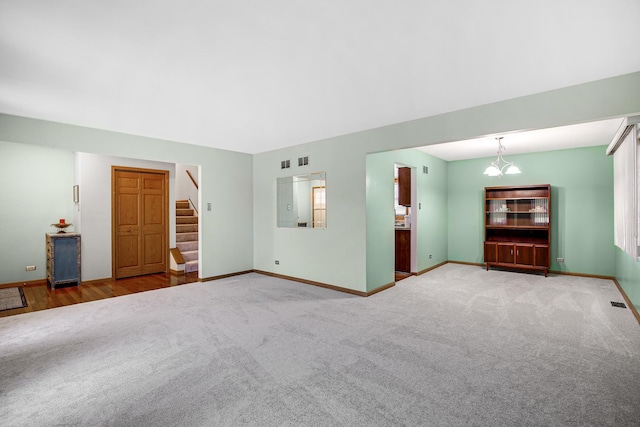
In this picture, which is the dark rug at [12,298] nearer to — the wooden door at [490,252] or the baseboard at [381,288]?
the baseboard at [381,288]

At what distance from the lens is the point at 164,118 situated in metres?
4.02

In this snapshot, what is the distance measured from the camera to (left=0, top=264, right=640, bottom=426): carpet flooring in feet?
6.71

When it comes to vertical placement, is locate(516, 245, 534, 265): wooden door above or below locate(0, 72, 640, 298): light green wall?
below

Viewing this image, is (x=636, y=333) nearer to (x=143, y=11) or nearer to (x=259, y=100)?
(x=259, y=100)

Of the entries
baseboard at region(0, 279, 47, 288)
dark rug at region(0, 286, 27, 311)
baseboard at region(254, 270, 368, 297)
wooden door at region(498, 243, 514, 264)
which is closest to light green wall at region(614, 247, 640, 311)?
wooden door at region(498, 243, 514, 264)

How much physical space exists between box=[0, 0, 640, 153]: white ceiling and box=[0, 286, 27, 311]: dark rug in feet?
9.12

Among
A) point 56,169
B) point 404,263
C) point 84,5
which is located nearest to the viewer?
point 84,5

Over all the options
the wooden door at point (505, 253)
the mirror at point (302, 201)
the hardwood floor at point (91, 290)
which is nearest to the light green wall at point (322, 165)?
the mirror at point (302, 201)

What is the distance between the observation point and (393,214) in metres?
5.45

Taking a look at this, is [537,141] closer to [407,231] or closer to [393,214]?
[407,231]

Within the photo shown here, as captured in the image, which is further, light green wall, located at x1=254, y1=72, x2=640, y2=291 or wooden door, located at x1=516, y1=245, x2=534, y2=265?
wooden door, located at x1=516, y1=245, x2=534, y2=265

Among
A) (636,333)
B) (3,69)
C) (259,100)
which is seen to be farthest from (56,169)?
(636,333)

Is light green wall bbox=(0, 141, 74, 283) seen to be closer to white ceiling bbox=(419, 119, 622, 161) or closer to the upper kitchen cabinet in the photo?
the upper kitchen cabinet

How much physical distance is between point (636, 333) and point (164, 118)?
6213 millimetres
